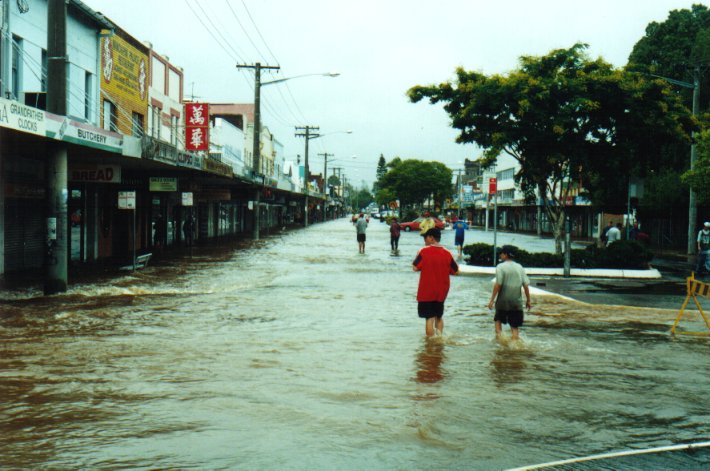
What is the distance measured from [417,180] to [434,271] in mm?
89228

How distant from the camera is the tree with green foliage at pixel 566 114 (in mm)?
22578

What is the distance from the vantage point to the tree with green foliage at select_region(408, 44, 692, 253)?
2258cm

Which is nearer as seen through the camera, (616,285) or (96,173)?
(616,285)

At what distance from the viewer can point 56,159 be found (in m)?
16.1

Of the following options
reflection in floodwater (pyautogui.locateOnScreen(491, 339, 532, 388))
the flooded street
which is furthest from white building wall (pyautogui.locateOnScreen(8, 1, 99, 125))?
reflection in floodwater (pyautogui.locateOnScreen(491, 339, 532, 388))

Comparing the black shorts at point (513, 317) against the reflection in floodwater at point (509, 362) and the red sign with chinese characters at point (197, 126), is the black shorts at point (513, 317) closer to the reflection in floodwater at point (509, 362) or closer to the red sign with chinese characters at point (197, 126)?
the reflection in floodwater at point (509, 362)

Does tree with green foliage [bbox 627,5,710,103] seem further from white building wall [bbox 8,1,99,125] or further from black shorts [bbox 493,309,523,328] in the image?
black shorts [bbox 493,309,523,328]

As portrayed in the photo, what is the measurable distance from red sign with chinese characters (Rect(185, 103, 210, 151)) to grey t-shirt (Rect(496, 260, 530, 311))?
22619mm

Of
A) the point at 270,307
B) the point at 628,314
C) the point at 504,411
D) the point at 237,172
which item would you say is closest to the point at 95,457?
the point at 504,411

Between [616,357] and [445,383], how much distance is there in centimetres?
296

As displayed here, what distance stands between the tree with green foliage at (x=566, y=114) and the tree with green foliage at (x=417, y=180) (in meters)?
75.0

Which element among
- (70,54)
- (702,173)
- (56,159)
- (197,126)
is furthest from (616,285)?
(197,126)

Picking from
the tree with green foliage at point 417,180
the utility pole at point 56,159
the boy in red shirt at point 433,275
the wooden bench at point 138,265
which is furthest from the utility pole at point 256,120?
the tree with green foliage at point 417,180

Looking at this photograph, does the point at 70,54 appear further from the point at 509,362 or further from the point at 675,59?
the point at 675,59
